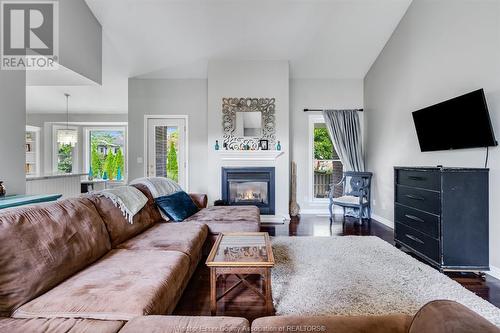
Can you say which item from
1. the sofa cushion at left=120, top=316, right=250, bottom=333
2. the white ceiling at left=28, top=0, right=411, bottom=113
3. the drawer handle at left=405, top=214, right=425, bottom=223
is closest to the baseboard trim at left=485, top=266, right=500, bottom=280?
the drawer handle at left=405, top=214, right=425, bottom=223

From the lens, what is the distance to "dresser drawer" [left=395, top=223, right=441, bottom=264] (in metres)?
2.65

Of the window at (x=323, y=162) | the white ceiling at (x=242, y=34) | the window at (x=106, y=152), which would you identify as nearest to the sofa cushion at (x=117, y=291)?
the white ceiling at (x=242, y=34)

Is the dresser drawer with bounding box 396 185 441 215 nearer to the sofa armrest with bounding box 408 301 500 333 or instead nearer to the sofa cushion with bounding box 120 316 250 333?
the sofa armrest with bounding box 408 301 500 333

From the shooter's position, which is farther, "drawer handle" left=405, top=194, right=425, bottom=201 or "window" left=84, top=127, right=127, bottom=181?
"window" left=84, top=127, right=127, bottom=181

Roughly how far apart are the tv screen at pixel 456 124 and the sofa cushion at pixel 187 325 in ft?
9.61

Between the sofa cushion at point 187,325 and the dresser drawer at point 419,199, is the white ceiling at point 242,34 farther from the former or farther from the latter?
the sofa cushion at point 187,325

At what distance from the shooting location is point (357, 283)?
2318 mm

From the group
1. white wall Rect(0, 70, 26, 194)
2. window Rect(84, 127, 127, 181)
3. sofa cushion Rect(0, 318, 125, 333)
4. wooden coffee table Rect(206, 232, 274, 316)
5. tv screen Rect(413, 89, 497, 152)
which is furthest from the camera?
window Rect(84, 127, 127, 181)

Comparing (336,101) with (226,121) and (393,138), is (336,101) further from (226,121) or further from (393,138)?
(226,121)

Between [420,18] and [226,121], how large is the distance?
11.2ft

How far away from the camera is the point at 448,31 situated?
311 cm

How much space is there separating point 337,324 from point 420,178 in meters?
2.59

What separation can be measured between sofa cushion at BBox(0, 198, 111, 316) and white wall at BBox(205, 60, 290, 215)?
3.20 meters

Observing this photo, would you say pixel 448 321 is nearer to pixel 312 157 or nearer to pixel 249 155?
pixel 249 155
